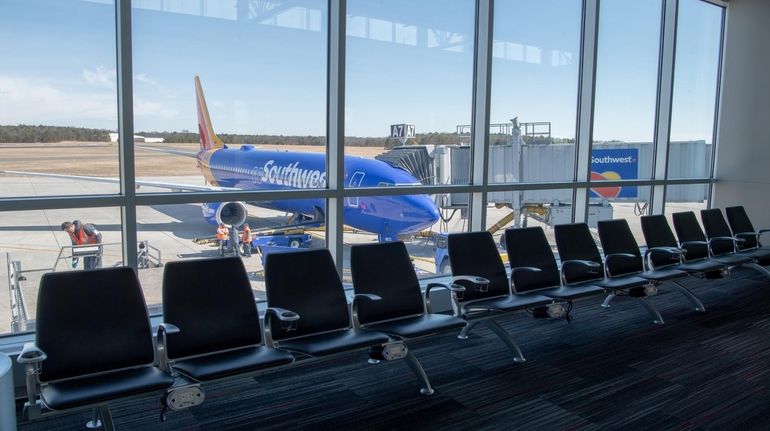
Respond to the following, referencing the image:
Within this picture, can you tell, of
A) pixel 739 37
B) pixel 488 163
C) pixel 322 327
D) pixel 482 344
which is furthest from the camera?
pixel 739 37

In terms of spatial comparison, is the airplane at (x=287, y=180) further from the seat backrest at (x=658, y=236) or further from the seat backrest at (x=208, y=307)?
the seat backrest at (x=658, y=236)

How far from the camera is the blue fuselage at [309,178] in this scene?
4.13 metres

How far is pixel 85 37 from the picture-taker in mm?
3465

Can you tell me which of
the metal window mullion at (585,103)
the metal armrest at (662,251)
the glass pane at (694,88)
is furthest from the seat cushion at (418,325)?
the glass pane at (694,88)

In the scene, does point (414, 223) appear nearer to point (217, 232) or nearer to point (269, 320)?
point (217, 232)

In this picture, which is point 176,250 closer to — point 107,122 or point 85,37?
point 107,122

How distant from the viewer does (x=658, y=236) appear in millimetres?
5480

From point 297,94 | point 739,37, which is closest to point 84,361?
point 297,94

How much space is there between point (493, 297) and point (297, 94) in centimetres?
203

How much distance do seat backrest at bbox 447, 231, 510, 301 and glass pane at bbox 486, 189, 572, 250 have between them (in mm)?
1234

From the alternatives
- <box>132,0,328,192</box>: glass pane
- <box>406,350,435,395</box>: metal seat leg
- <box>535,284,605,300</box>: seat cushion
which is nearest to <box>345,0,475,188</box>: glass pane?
<box>132,0,328,192</box>: glass pane

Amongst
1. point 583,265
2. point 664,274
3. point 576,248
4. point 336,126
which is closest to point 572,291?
point 583,265

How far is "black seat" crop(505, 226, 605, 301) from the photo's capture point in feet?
13.8

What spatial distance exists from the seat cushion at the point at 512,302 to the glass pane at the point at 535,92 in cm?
181
